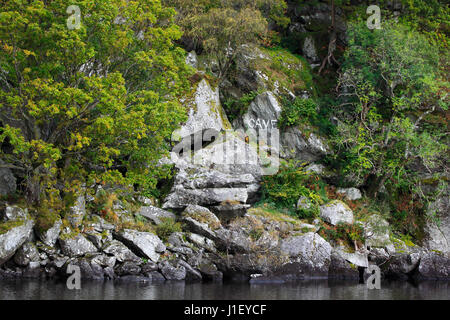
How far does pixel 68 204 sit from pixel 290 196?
37.8 ft

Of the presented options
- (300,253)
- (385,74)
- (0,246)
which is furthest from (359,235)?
(0,246)

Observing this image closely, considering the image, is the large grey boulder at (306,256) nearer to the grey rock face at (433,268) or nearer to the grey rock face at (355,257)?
the grey rock face at (355,257)

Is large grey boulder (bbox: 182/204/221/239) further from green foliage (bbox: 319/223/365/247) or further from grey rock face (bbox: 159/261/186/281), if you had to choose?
green foliage (bbox: 319/223/365/247)

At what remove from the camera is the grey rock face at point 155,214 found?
19.4 meters

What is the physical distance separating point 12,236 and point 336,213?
15.6 metres

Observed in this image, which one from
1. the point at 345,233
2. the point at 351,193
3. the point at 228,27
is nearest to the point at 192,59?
the point at 228,27

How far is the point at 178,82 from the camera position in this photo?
762 inches

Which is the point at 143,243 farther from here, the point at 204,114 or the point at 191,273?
the point at 204,114

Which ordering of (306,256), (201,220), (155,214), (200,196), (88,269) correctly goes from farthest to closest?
1. (200,196)
2. (155,214)
3. (201,220)
4. (306,256)
5. (88,269)

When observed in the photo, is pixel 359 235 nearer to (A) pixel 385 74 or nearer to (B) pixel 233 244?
(B) pixel 233 244

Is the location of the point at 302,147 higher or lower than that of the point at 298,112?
lower

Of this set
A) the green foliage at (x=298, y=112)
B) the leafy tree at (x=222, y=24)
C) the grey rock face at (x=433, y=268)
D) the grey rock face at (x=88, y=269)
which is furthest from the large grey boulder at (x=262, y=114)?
the grey rock face at (x=88, y=269)

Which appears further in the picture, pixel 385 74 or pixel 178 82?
pixel 385 74

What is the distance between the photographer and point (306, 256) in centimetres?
1873
